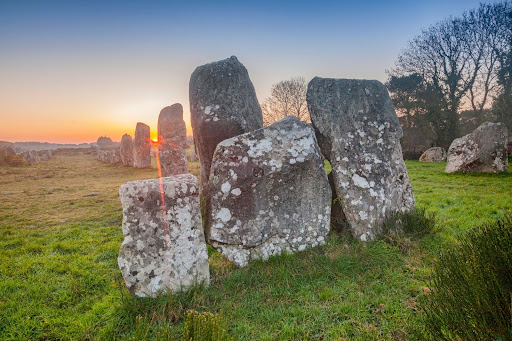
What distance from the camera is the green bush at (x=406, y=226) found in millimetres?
4664

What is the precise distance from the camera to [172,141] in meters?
12.9

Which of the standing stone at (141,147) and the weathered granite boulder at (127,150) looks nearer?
the standing stone at (141,147)

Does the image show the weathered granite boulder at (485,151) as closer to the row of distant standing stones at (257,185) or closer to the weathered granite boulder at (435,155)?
the weathered granite boulder at (435,155)

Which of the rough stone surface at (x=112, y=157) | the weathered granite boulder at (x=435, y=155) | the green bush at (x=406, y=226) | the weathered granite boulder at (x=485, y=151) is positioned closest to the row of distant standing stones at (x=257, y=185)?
the green bush at (x=406, y=226)

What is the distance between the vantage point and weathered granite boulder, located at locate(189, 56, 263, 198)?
6.24m

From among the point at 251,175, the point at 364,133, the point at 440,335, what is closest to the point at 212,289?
the point at 251,175

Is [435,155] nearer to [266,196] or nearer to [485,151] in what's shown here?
[485,151]

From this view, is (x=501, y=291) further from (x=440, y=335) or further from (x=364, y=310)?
(x=364, y=310)

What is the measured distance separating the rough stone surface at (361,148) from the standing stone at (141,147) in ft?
58.5

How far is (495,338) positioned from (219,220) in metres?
3.36

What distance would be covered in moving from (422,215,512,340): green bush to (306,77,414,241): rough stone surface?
2529 millimetres

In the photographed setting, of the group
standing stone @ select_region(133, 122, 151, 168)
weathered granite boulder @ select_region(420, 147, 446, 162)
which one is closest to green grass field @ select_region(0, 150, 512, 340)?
weathered granite boulder @ select_region(420, 147, 446, 162)

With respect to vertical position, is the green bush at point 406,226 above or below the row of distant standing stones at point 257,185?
below

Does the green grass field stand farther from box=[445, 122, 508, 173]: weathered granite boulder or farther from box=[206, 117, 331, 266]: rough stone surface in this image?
box=[445, 122, 508, 173]: weathered granite boulder
